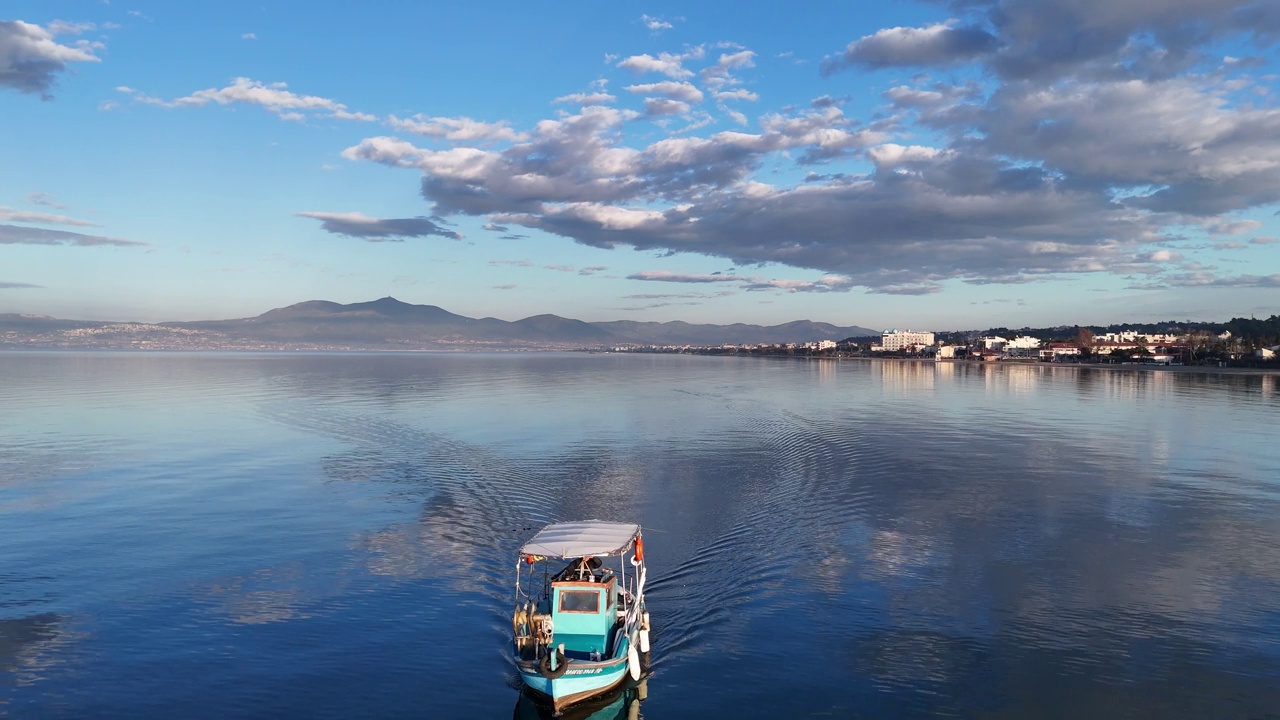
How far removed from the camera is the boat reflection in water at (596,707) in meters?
17.2

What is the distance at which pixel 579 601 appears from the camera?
18.6m

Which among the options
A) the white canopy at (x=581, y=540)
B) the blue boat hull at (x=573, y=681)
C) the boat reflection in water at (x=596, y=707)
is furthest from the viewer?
the white canopy at (x=581, y=540)

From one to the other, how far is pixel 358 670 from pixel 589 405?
6583 centimetres

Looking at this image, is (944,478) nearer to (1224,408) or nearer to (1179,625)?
(1179,625)

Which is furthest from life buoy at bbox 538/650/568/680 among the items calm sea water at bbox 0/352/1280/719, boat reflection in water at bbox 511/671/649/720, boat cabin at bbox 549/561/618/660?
calm sea water at bbox 0/352/1280/719

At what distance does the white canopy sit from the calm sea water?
2.60m

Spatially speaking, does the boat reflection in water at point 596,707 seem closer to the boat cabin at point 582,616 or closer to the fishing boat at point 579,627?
the fishing boat at point 579,627

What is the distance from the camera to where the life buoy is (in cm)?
1673

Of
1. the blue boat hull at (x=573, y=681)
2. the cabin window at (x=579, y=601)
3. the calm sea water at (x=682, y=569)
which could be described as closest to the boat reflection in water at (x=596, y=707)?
the calm sea water at (x=682, y=569)

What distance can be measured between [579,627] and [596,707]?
1782 mm

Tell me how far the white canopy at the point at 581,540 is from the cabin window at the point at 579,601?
1080 millimetres

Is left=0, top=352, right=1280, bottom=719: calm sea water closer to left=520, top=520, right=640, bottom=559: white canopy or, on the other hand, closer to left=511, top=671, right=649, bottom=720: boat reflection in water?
left=511, top=671, right=649, bottom=720: boat reflection in water

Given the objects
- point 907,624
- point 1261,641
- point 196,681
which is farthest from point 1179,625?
point 196,681

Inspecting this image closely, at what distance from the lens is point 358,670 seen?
1867 cm
